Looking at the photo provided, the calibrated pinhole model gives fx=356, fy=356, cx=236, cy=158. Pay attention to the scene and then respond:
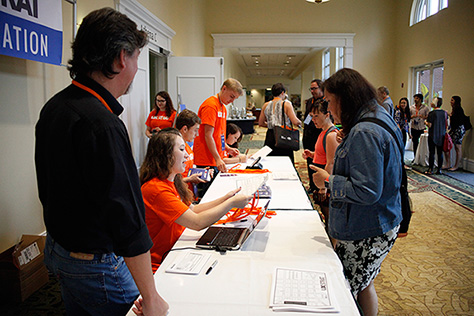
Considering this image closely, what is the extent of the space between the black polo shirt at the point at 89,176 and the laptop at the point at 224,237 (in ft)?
2.23

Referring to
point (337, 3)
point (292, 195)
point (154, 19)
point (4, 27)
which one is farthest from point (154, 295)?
point (337, 3)

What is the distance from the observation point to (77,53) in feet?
3.14

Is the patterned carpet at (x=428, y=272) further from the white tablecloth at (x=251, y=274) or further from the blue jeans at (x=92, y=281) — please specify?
the blue jeans at (x=92, y=281)

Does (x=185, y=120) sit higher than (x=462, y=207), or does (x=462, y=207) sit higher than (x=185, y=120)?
(x=185, y=120)

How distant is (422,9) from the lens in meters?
9.39

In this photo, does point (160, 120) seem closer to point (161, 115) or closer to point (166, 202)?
point (161, 115)

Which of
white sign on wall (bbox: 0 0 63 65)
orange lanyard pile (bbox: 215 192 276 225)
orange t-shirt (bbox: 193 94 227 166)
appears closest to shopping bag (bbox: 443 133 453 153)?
orange t-shirt (bbox: 193 94 227 166)

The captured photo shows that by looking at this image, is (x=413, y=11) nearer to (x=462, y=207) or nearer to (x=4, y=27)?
(x=462, y=207)

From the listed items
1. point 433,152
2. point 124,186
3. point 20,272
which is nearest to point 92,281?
point 124,186

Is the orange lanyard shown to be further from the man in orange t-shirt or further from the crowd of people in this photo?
the man in orange t-shirt

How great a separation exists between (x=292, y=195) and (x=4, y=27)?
2.18 metres

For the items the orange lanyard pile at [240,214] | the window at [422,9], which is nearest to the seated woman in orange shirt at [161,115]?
the orange lanyard pile at [240,214]

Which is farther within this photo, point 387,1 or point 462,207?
point 387,1

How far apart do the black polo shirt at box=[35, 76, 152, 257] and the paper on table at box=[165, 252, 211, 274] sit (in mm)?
464
